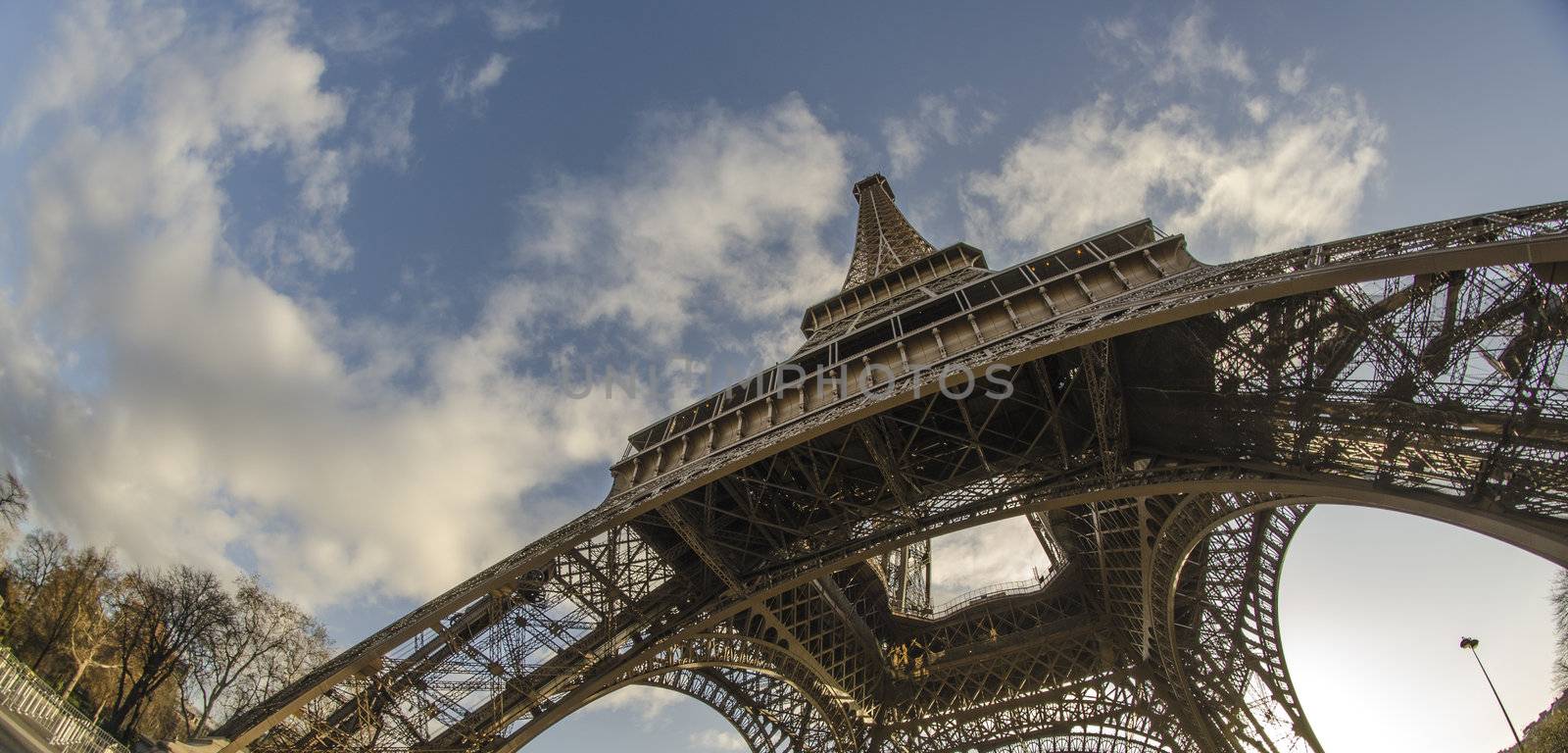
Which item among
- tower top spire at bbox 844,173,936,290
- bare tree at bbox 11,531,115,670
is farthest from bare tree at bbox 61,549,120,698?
tower top spire at bbox 844,173,936,290

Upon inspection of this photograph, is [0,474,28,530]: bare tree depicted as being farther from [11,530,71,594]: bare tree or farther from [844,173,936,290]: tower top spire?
[844,173,936,290]: tower top spire

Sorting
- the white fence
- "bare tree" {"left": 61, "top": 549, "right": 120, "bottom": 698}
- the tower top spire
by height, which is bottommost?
the white fence

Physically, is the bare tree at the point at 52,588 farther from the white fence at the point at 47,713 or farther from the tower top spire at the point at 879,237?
the tower top spire at the point at 879,237

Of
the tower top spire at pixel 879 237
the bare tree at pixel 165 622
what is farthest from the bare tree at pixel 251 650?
the tower top spire at pixel 879 237

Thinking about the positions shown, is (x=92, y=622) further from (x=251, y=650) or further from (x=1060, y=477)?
(x=1060, y=477)

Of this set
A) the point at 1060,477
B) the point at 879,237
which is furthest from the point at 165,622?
the point at 879,237

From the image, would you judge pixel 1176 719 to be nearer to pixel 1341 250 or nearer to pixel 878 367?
pixel 878 367
